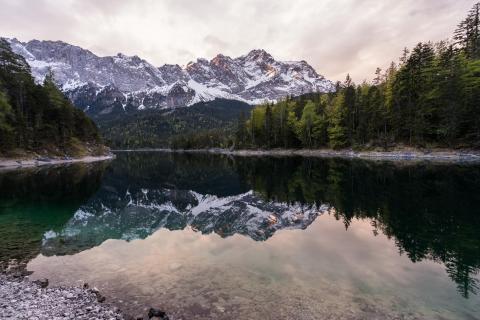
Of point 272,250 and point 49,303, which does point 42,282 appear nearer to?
point 49,303

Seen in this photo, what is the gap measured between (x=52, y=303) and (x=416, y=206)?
1154 inches

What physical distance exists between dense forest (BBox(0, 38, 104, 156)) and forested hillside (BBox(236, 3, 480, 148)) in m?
81.3

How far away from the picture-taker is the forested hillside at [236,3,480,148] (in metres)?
76.1

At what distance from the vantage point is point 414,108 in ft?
283

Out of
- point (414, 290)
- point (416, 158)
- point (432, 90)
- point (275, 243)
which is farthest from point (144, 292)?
point (432, 90)

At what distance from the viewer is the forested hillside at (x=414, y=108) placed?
7612 cm

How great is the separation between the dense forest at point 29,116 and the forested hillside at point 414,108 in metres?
81.3

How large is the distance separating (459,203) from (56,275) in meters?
32.9

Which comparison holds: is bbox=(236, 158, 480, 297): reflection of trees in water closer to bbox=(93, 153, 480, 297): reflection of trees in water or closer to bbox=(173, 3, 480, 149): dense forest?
bbox=(93, 153, 480, 297): reflection of trees in water

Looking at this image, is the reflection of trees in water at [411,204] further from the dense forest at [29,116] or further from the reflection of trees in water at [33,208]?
the dense forest at [29,116]

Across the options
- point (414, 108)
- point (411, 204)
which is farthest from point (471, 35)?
point (411, 204)

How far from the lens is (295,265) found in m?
17.5

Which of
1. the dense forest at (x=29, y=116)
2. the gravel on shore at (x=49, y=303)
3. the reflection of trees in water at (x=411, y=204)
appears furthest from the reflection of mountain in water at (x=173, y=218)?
the dense forest at (x=29, y=116)

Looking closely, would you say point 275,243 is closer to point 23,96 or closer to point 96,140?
point 23,96
